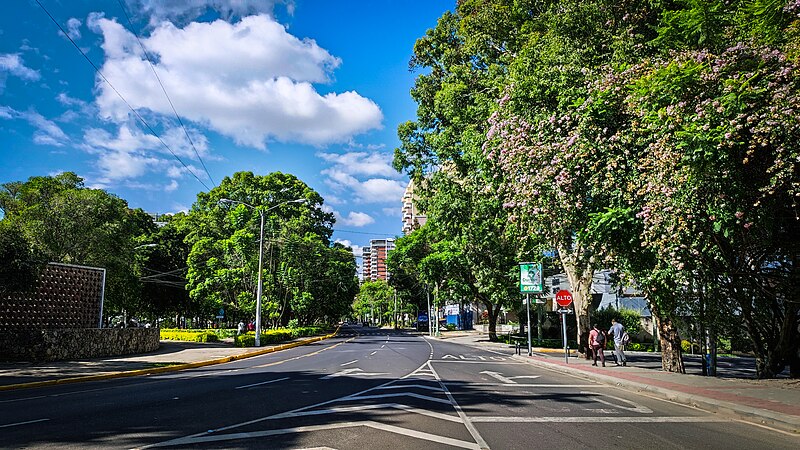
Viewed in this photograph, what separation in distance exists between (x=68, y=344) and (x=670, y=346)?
24.1 meters

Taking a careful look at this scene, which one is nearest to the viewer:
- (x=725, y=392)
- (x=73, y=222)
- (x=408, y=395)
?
(x=408, y=395)

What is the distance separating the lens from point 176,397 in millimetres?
11609

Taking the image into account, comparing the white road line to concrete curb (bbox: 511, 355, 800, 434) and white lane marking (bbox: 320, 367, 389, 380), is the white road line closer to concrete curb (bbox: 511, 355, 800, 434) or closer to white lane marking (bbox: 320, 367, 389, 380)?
white lane marking (bbox: 320, 367, 389, 380)

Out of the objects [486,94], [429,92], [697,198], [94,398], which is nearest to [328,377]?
[94,398]

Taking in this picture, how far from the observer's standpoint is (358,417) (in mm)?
8906

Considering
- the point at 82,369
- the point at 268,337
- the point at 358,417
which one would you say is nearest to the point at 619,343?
the point at 358,417

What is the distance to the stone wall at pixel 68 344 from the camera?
21.1m

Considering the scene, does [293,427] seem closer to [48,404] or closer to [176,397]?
[176,397]

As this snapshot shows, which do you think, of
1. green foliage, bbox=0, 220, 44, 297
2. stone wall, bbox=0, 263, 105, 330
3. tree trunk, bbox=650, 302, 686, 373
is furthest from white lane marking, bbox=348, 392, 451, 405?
stone wall, bbox=0, 263, 105, 330

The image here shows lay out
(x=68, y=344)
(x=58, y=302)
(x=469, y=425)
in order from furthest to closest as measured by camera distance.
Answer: (x=58, y=302), (x=68, y=344), (x=469, y=425)

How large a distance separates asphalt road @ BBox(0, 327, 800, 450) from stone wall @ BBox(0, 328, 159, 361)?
8797mm

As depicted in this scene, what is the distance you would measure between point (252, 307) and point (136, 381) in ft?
80.7

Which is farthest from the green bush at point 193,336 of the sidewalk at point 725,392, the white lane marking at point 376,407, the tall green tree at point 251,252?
the white lane marking at point 376,407

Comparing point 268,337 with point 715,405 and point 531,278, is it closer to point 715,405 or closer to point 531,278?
point 531,278
